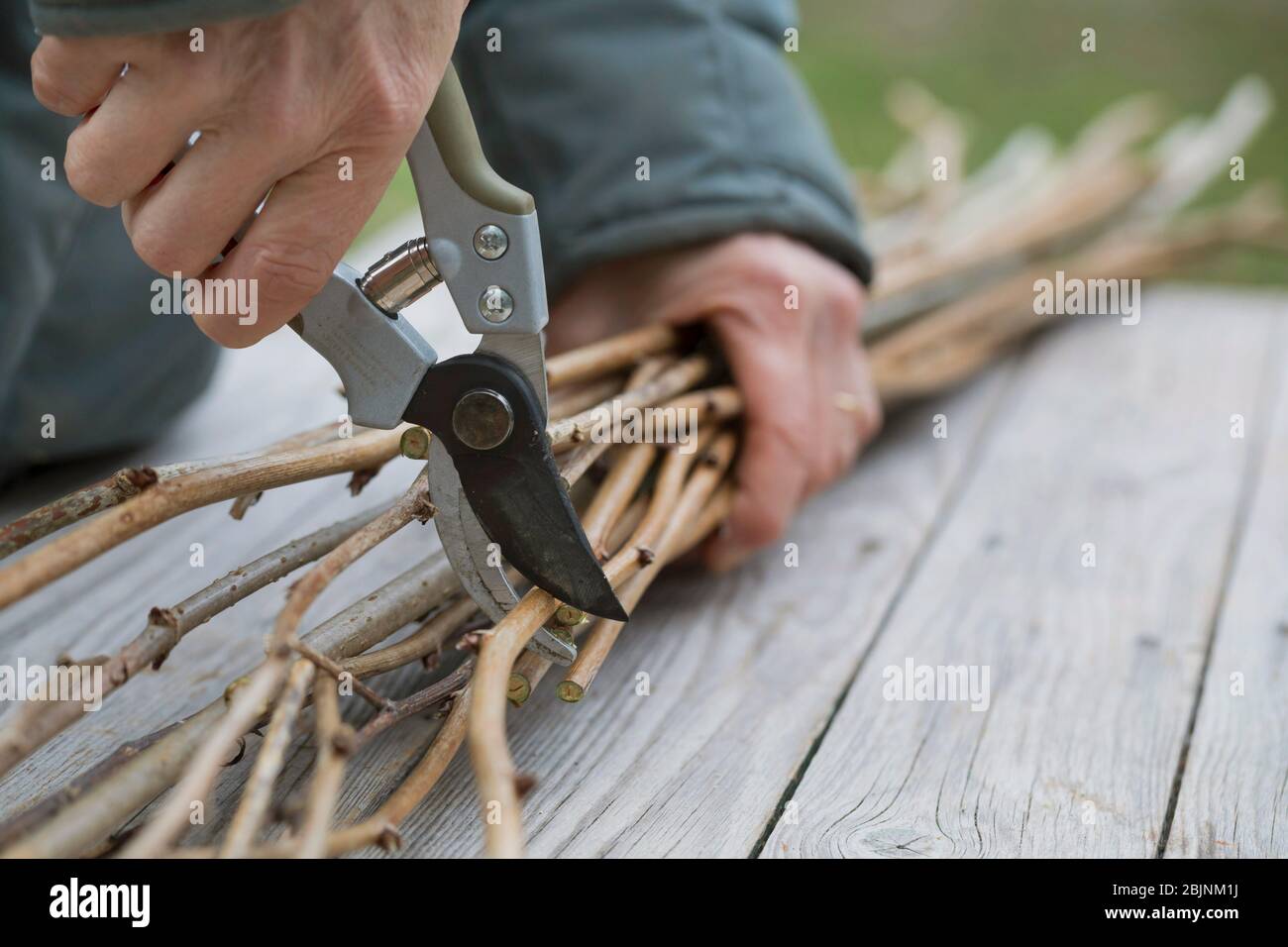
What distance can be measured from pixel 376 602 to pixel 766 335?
487 mm

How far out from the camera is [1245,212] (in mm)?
2260

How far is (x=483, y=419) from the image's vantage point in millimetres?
768

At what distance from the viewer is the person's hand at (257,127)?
64cm

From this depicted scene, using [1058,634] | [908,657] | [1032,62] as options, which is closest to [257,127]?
[908,657]

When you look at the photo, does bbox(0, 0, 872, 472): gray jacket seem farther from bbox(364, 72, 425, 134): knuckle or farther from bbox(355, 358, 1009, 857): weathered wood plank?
bbox(364, 72, 425, 134): knuckle

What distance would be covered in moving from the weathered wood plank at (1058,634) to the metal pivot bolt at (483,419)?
1.02 ft

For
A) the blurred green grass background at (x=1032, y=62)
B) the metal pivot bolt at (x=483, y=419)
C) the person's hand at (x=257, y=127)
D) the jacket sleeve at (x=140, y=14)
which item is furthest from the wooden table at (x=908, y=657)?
the blurred green grass background at (x=1032, y=62)

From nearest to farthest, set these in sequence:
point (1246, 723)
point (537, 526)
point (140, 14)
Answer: point (140, 14) → point (537, 526) → point (1246, 723)

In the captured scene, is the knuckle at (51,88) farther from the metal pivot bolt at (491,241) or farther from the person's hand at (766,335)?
the person's hand at (766,335)

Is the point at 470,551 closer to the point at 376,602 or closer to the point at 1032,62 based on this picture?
the point at 376,602
